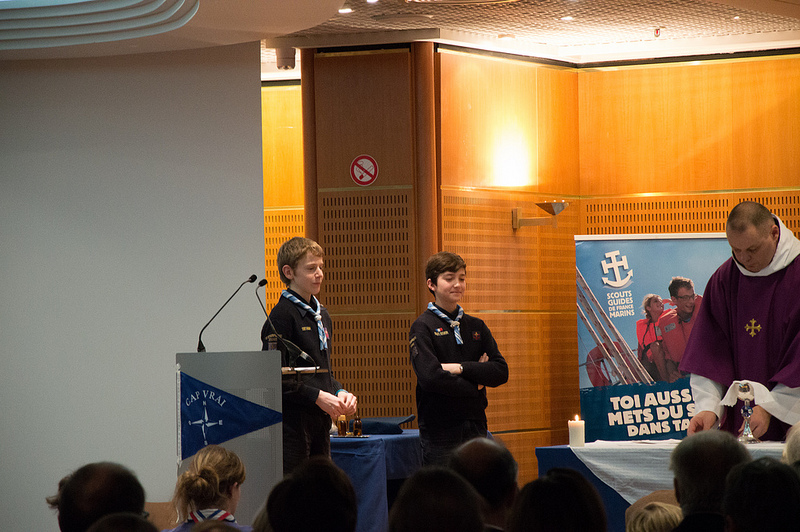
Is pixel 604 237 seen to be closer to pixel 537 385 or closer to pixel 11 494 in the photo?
pixel 537 385

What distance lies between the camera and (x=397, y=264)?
7527mm

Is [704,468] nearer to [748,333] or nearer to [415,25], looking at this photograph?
[748,333]

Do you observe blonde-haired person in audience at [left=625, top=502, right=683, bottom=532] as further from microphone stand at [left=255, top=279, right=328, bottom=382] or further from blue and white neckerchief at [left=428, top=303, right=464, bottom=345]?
blue and white neckerchief at [left=428, top=303, right=464, bottom=345]

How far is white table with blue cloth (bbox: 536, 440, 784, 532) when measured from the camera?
4680mm

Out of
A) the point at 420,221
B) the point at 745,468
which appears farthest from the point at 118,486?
the point at 420,221

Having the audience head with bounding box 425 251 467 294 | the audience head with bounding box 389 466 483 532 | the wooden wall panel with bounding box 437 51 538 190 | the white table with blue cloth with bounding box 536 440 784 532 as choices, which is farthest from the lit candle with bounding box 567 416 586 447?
the audience head with bounding box 389 466 483 532

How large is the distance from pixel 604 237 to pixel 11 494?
16.0ft

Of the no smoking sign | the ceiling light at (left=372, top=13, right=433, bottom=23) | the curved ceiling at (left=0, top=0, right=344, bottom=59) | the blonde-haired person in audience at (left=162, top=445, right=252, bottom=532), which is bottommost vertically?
the blonde-haired person in audience at (left=162, top=445, right=252, bottom=532)

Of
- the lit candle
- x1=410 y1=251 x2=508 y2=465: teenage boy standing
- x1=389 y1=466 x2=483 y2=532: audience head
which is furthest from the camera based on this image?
x1=410 y1=251 x2=508 y2=465: teenage boy standing

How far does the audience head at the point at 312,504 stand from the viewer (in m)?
2.14

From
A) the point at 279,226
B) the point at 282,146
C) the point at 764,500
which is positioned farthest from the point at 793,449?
the point at 282,146

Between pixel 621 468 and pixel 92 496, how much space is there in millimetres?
3002

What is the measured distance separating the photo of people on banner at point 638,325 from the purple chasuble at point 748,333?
260 cm

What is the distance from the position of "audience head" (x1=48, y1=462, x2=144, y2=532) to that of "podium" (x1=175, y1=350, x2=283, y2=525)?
1.57m
